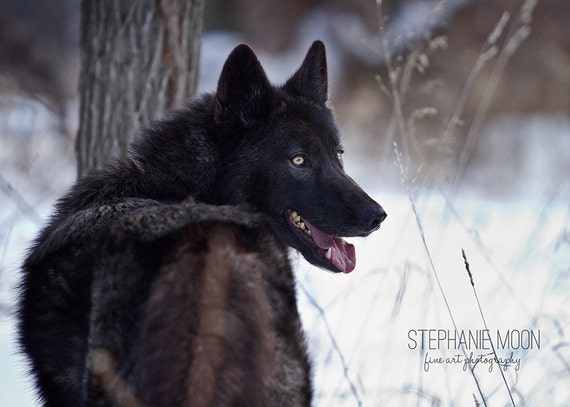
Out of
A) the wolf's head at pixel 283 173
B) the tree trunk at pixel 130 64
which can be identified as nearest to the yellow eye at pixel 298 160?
the wolf's head at pixel 283 173

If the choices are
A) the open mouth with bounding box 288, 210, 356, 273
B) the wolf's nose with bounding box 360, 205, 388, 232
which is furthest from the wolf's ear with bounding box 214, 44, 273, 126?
the wolf's nose with bounding box 360, 205, 388, 232

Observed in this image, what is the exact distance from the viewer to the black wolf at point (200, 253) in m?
1.57

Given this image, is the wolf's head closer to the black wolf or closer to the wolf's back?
the black wolf

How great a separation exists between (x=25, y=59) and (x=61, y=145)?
3.92 meters

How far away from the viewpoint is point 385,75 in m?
11.5

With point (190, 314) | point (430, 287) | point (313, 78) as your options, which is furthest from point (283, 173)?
point (190, 314)

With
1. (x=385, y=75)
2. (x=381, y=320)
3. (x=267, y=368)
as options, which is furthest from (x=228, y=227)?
(x=385, y=75)

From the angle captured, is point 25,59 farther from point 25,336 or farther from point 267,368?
point 267,368

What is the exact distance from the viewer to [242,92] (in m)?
2.82

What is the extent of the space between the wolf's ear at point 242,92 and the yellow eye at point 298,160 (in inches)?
9.4

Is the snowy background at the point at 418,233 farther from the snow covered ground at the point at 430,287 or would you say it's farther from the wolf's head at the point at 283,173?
the wolf's head at the point at 283,173

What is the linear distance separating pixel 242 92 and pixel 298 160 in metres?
0.37

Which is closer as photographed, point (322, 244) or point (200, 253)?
point (200, 253)

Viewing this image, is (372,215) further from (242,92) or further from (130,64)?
(130,64)
